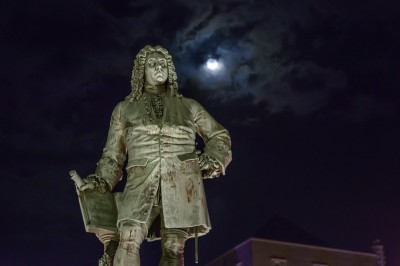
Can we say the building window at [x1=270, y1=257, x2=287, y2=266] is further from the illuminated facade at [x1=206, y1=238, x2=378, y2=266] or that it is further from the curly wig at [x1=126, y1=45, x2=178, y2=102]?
the curly wig at [x1=126, y1=45, x2=178, y2=102]

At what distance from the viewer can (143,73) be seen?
9531 millimetres

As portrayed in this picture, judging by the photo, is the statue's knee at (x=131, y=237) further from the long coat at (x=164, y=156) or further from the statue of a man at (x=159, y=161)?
the long coat at (x=164, y=156)

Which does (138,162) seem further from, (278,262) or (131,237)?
(278,262)

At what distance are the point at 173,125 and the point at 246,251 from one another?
47608 mm

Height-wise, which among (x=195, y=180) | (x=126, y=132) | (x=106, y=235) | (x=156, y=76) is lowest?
(x=106, y=235)

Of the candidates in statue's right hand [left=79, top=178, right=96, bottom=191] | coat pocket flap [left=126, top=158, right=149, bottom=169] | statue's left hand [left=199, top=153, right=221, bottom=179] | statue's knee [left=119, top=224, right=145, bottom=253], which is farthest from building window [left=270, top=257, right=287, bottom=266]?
statue's knee [left=119, top=224, right=145, bottom=253]

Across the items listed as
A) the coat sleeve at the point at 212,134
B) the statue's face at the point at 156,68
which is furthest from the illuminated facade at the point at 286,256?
the statue's face at the point at 156,68

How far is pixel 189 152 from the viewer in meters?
8.98

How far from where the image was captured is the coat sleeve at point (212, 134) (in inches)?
359

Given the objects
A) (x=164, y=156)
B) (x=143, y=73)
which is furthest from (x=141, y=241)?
(x=143, y=73)

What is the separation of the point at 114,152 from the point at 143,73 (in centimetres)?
106

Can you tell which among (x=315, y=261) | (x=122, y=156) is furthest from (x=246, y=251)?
(x=122, y=156)

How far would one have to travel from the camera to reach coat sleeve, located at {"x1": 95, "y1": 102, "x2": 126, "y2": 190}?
360 inches

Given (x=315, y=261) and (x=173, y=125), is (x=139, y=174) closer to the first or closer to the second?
(x=173, y=125)
